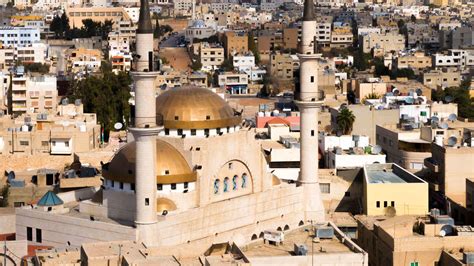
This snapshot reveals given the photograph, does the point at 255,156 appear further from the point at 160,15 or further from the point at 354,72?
the point at 160,15

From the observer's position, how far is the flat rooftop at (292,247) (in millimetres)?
20516

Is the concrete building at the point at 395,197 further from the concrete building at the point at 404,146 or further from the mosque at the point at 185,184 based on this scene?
the concrete building at the point at 404,146

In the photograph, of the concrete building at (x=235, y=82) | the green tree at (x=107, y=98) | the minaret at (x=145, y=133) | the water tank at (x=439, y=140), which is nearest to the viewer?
the minaret at (x=145, y=133)

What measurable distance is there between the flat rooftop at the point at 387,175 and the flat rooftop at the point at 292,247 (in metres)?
5.69

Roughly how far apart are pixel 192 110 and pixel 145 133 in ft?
9.30

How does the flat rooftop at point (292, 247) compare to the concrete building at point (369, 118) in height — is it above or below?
below

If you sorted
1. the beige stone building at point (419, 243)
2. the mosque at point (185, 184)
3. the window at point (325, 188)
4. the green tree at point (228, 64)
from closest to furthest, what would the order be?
the beige stone building at point (419, 243) → the mosque at point (185, 184) → the window at point (325, 188) → the green tree at point (228, 64)

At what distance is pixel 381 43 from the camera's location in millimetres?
80438

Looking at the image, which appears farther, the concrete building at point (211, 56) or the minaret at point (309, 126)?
the concrete building at point (211, 56)

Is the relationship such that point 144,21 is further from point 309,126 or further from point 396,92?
point 396,92

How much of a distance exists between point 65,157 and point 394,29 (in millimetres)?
62134

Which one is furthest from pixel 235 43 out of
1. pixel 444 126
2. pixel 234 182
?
pixel 234 182

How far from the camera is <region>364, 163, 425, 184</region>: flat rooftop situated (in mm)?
27156

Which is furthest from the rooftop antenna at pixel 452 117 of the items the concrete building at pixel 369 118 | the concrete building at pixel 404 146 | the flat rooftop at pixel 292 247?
the flat rooftop at pixel 292 247
